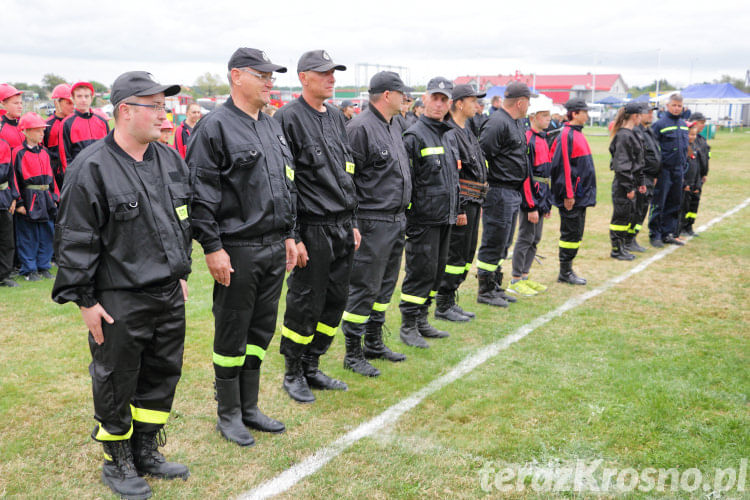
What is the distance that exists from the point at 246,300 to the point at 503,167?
404cm

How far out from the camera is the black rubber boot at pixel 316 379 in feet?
15.5

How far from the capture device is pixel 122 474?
130 inches

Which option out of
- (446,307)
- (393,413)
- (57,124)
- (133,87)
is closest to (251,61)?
(133,87)

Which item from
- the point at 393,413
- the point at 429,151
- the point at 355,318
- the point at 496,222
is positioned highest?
the point at 429,151

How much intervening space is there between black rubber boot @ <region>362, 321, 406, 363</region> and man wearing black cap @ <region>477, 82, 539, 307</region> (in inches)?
83.3

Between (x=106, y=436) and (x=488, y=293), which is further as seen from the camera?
(x=488, y=293)

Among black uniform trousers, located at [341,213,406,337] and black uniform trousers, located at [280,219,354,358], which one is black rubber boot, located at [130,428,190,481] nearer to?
black uniform trousers, located at [280,219,354,358]

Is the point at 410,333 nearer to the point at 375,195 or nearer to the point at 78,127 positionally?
the point at 375,195

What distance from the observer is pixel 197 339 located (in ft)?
18.7

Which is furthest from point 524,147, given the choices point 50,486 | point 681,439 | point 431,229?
point 50,486

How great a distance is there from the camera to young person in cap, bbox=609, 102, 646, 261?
9039 mm

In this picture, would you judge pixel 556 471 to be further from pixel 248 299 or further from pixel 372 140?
pixel 372 140

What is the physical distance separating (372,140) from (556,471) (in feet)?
9.22

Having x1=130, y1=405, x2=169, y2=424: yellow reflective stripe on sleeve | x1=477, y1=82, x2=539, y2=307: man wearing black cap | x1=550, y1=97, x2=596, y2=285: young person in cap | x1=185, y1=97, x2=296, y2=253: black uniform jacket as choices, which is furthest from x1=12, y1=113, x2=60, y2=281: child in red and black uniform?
x1=550, y1=97, x2=596, y2=285: young person in cap
